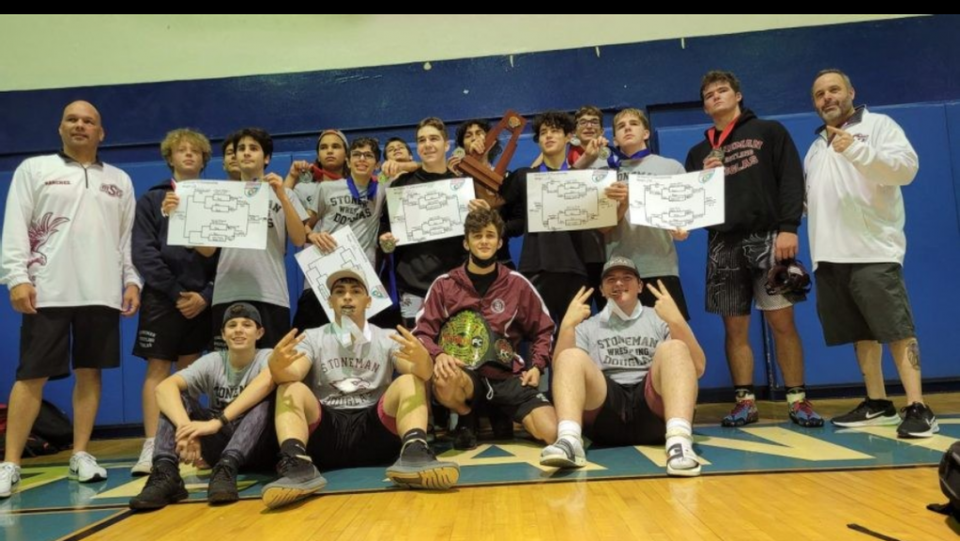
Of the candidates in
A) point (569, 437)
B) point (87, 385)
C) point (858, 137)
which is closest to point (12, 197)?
point (87, 385)

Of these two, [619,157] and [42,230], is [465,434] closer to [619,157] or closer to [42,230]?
[619,157]

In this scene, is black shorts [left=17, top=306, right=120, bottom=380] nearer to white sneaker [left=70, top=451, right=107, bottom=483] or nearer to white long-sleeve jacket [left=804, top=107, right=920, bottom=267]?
white sneaker [left=70, top=451, right=107, bottom=483]

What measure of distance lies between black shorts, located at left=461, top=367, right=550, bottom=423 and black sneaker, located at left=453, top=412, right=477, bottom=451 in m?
0.16

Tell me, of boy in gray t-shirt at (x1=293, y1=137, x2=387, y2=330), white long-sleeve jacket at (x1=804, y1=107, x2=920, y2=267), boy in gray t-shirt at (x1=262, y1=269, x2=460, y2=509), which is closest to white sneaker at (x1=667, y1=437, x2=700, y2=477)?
boy in gray t-shirt at (x1=262, y1=269, x2=460, y2=509)

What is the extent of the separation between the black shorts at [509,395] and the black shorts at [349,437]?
1.81 feet

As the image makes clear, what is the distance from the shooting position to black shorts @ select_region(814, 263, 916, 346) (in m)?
3.38

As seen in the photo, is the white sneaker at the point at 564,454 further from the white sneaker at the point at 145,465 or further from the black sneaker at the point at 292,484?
the white sneaker at the point at 145,465

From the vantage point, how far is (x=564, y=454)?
8.64 feet

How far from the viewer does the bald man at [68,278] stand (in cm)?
328

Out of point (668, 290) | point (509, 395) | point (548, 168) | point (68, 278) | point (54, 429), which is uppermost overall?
point (548, 168)

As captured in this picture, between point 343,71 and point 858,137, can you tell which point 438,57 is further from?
point 858,137

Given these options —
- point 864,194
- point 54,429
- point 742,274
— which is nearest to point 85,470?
point 54,429

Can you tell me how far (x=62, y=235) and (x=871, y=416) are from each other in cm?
459

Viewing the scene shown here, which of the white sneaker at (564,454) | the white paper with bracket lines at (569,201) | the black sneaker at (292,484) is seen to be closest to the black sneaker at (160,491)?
the black sneaker at (292,484)
